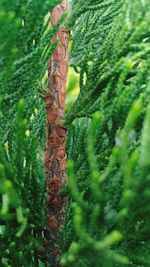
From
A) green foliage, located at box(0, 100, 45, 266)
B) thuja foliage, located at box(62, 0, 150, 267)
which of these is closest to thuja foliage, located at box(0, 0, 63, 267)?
green foliage, located at box(0, 100, 45, 266)

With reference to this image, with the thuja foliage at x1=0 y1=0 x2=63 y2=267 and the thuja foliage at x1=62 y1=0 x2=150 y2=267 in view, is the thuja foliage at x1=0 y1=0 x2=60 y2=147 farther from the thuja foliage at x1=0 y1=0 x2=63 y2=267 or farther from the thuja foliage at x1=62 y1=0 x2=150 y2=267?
the thuja foliage at x1=62 y1=0 x2=150 y2=267

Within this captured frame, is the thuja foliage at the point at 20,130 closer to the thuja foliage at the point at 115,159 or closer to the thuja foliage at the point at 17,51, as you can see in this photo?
the thuja foliage at the point at 17,51

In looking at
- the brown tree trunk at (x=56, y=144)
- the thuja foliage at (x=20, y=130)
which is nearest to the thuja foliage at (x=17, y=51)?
the thuja foliage at (x=20, y=130)

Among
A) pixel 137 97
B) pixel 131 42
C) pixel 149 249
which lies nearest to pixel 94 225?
pixel 149 249

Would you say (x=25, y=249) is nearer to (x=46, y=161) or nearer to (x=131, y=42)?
(x=46, y=161)

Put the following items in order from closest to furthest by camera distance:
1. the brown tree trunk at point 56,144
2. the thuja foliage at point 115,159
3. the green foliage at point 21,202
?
1. the thuja foliage at point 115,159
2. the green foliage at point 21,202
3. the brown tree trunk at point 56,144

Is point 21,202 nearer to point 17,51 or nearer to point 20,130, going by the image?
point 20,130
